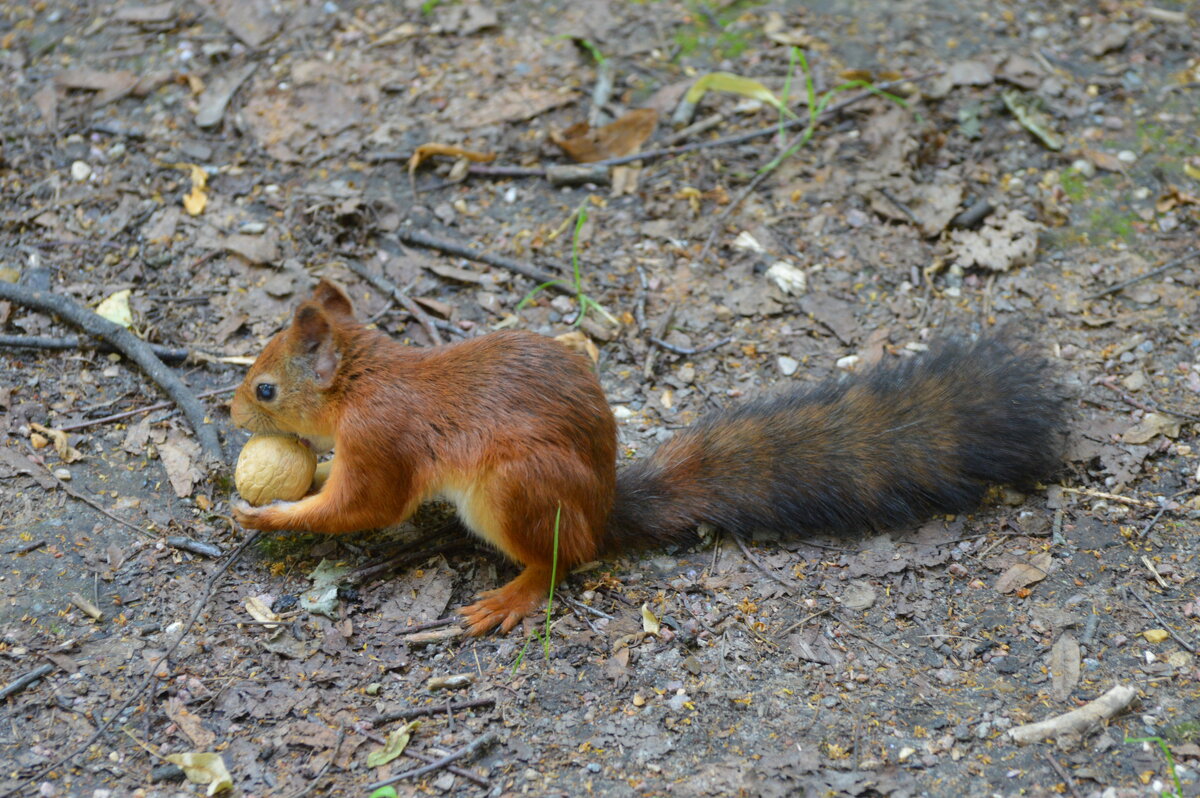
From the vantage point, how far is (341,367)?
3.53 meters

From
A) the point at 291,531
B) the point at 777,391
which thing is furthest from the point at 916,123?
the point at 291,531

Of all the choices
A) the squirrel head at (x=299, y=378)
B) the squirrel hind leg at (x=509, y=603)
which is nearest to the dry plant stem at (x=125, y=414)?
the squirrel head at (x=299, y=378)

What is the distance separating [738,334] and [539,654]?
1.90 metres

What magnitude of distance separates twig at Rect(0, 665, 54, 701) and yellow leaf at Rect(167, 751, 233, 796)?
531mm

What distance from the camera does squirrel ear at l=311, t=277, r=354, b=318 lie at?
3.78 m

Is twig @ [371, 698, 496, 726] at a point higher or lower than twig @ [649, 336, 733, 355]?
lower

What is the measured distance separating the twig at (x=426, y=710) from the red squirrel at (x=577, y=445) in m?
0.33

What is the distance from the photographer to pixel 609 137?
547 cm

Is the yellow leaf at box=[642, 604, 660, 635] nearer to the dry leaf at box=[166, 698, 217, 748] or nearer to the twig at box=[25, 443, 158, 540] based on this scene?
the dry leaf at box=[166, 698, 217, 748]

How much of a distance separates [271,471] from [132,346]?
3.42ft

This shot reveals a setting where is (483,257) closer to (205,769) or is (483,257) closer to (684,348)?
(684,348)

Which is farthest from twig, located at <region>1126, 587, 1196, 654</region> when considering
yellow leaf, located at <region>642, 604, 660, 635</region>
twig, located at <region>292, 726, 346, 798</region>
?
twig, located at <region>292, 726, 346, 798</region>

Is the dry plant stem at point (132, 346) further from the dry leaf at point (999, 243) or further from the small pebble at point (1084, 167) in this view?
the small pebble at point (1084, 167)

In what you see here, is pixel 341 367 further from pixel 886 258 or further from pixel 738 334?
pixel 886 258
